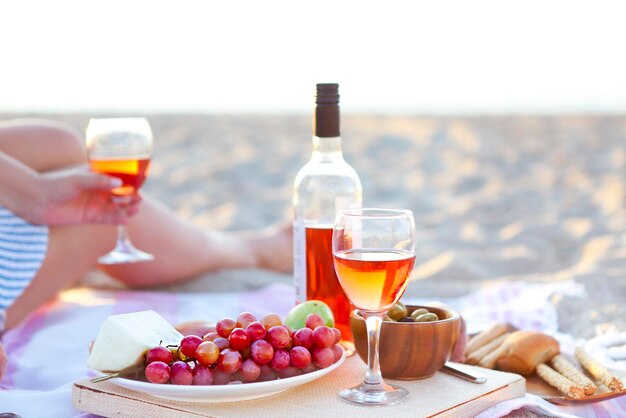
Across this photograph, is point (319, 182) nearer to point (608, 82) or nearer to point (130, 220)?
point (130, 220)

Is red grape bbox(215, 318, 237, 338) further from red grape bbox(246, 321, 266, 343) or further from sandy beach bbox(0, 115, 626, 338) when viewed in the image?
sandy beach bbox(0, 115, 626, 338)

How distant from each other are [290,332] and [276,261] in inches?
70.8

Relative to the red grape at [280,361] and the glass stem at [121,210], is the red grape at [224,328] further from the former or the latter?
the glass stem at [121,210]

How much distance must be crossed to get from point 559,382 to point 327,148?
0.64 meters

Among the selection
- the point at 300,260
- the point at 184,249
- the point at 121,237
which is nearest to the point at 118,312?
the point at 121,237

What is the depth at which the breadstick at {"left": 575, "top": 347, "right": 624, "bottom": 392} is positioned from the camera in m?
1.66

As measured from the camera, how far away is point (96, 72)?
1459 centimetres

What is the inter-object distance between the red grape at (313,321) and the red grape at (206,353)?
21 cm

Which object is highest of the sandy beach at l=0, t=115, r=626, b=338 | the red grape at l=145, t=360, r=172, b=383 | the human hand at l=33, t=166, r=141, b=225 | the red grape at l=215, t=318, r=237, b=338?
the human hand at l=33, t=166, r=141, b=225

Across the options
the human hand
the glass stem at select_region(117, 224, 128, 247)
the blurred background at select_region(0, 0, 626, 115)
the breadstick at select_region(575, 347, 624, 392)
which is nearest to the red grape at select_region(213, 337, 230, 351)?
the breadstick at select_region(575, 347, 624, 392)

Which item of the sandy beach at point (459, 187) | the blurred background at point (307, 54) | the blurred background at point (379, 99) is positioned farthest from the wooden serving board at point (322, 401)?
the blurred background at point (307, 54)

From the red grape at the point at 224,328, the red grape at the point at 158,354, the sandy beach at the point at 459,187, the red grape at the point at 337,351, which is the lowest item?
the sandy beach at the point at 459,187

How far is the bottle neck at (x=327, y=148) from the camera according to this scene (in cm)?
179

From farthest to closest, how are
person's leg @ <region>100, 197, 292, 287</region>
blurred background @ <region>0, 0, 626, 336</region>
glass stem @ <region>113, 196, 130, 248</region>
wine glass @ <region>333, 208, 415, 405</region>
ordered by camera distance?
1. blurred background @ <region>0, 0, 626, 336</region>
2. person's leg @ <region>100, 197, 292, 287</region>
3. glass stem @ <region>113, 196, 130, 248</region>
4. wine glass @ <region>333, 208, 415, 405</region>
